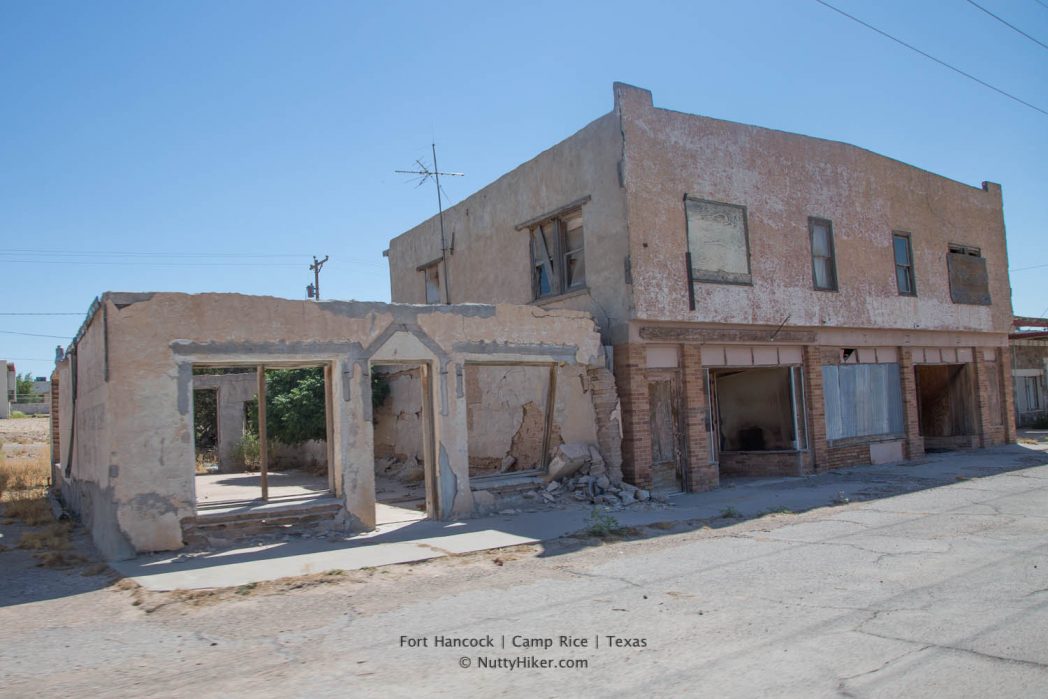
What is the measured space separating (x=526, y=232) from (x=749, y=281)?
4.58m

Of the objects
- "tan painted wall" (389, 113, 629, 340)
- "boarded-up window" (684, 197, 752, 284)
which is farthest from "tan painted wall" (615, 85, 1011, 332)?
"tan painted wall" (389, 113, 629, 340)

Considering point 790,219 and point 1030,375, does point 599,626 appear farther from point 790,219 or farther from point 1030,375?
point 1030,375

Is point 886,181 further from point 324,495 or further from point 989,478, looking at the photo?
point 324,495

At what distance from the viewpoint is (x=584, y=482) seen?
1262 centimetres

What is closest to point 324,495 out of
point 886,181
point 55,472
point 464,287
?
point 464,287

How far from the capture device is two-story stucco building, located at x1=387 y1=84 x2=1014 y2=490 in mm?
13711

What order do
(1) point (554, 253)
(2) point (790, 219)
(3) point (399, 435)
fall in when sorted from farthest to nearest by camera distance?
(3) point (399, 435) < (2) point (790, 219) < (1) point (554, 253)

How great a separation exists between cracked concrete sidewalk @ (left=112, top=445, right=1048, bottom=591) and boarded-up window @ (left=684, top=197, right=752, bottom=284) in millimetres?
4043

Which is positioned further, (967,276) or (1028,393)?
(1028,393)

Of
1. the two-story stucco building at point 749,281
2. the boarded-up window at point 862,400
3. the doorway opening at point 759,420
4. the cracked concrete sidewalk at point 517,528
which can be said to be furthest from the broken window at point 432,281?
the boarded-up window at point 862,400

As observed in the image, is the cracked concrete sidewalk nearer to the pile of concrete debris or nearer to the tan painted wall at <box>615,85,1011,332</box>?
the pile of concrete debris

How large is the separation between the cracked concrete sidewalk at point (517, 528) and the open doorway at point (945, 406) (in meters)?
4.02

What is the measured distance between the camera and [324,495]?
36.3ft

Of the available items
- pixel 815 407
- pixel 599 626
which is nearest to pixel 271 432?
pixel 815 407
